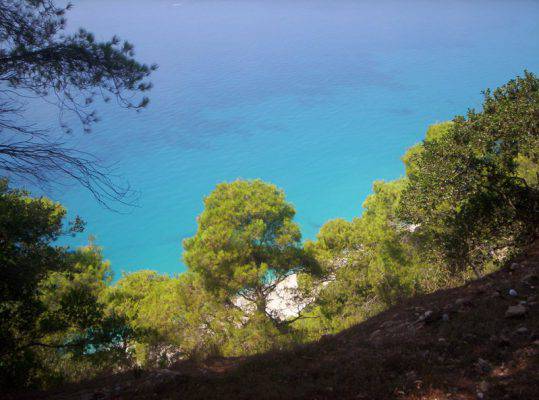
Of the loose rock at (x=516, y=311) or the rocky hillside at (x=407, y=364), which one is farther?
the loose rock at (x=516, y=311)

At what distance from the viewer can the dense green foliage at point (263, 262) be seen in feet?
25.2

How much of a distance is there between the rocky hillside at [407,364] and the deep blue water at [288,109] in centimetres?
2002

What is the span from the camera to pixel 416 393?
4.54m

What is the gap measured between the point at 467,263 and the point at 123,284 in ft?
41.8

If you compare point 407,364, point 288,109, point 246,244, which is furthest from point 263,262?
point 288,109

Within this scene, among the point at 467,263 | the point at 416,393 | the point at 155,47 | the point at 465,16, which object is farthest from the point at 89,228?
the point at 465,16

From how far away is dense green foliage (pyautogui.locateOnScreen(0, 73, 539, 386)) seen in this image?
303 inches

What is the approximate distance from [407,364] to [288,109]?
172ft

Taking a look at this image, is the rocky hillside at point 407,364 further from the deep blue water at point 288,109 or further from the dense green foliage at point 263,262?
the deep blue water at point 288,109

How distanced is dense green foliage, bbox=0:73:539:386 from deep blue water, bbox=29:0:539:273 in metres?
12.9

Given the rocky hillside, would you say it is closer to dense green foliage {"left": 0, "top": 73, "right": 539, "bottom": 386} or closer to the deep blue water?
dense green foliage {"left": 0, "top": 73, "right": 539, "bottom": 386}

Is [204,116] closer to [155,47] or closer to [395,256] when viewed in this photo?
[155,47]

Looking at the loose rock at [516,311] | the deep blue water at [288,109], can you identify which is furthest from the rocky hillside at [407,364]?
the deep blue water at [288,109]

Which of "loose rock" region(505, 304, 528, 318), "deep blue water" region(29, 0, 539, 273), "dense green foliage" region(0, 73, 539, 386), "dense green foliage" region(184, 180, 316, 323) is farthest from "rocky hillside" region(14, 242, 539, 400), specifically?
"deep blue water" region(29, 0, 539, 273)
